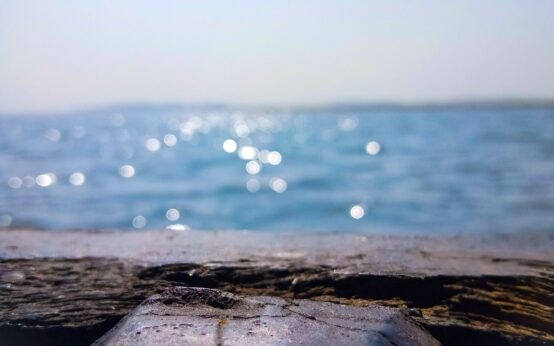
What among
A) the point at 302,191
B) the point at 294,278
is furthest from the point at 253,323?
the point at 302,191

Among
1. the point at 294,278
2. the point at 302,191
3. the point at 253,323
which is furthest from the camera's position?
the point at 302,191

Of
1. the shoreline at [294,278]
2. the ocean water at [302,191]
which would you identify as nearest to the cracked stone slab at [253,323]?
the shoreline at [294,278]

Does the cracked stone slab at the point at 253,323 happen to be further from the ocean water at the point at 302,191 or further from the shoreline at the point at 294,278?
the ocean water at the point at 302,191

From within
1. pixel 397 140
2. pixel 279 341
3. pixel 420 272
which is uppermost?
pixel 397 140

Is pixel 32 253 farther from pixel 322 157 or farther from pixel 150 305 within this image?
pixel 322 157

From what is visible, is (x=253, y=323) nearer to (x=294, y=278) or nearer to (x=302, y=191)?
(x=294, y=278)

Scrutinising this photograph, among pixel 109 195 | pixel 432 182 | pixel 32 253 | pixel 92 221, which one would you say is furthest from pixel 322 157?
pixel 32 253
